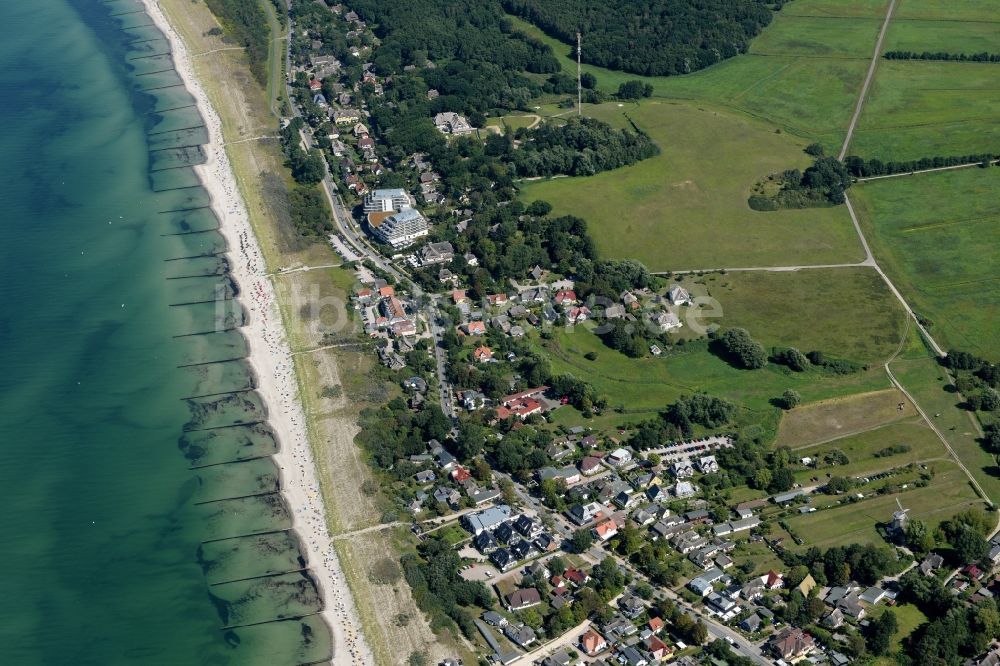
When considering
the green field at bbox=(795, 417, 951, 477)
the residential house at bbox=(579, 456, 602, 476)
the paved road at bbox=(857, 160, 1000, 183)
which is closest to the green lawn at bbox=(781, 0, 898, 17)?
the paved road at bbox=(857, 160, 1000, 183)

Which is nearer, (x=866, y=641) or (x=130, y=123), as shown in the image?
(x=866, y=641)

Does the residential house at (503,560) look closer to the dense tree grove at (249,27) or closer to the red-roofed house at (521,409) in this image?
the red-roofed house at (521,409)

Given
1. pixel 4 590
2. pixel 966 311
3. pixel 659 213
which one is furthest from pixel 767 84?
pixel 4 590

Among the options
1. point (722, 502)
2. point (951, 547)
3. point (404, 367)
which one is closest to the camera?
point (951, 547)

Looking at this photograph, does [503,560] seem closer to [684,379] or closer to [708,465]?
[708,465]

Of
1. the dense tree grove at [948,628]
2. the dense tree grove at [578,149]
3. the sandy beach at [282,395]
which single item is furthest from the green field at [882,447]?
the dense tree grove at [578,149]

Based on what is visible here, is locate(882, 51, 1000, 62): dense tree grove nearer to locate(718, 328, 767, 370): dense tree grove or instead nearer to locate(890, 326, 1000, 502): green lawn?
locate(890, 326, 1000, 502): green lawn

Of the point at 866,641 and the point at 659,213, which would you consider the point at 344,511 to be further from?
the point at 659,213
